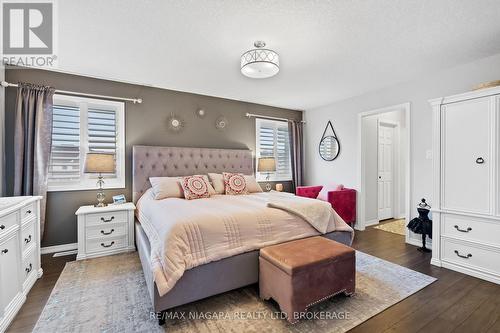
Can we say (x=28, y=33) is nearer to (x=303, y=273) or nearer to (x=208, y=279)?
(x=208, y=279)

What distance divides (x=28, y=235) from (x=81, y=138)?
1.51 meters

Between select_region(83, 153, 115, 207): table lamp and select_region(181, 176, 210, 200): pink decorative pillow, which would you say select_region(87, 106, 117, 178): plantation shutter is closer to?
select_region(83, 153, 115, 207): table lamp

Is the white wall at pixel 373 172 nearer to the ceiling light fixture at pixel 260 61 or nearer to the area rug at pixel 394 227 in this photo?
the area rug at pixel 394 227

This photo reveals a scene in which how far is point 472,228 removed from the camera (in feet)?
7.95

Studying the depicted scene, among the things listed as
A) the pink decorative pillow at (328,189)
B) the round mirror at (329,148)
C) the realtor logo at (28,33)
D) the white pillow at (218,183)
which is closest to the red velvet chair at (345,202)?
the pink decorative pillow at (328,189)

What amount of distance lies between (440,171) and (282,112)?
3115 millimetres

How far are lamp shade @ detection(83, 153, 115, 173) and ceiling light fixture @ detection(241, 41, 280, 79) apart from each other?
2.09 meters

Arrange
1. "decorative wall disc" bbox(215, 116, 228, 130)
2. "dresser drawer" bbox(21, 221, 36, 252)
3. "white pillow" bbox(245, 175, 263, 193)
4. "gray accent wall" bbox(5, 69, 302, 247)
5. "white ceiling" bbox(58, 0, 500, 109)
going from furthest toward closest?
"decorative wall disc" bbox(215, 116, 228, 130)
"white pillow" bbox(245, 175, 263, 193)
"gray accent wall" bbox(5, 69, 302, 247)
"dresser drawer" bbox(21, 221, 36, 252)
"white ceiling" bbox(58, 0, 500, 109)

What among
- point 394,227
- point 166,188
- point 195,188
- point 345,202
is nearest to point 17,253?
point 166,188

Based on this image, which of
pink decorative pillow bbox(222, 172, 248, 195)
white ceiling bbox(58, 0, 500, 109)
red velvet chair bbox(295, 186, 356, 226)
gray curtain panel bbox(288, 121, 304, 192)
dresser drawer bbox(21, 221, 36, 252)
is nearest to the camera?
white ceiling bbox(58, 0, 500, 109)

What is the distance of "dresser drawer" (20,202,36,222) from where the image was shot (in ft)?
6.70

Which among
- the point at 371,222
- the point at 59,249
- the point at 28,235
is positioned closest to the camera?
the point at 28,235

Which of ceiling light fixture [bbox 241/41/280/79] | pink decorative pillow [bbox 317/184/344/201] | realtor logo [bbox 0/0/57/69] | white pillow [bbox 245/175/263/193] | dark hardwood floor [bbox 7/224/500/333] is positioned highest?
realtor logo [bbox 0/0/57/69]

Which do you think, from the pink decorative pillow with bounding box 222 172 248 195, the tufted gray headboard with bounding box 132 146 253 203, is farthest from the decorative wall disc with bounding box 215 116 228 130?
the pink decorative pillow with bounding box 222 172 248 195
